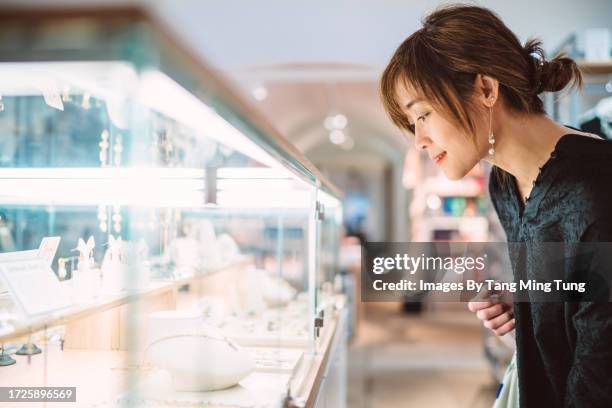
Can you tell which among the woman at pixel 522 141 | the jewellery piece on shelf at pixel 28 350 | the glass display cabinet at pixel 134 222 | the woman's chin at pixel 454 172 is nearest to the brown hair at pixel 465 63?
the woman at pixel 522 141

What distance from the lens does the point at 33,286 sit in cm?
104

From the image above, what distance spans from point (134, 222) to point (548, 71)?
3.45ft

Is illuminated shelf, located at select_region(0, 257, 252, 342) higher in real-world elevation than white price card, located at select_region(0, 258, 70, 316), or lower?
lower

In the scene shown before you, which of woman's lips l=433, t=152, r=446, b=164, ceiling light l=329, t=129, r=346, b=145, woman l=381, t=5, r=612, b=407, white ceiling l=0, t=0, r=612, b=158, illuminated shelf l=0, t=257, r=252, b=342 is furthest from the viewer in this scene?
ceiling light l=329, t=129, r=346, b=145

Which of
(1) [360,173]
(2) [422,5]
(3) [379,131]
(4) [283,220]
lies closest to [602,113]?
(2) [422,5]

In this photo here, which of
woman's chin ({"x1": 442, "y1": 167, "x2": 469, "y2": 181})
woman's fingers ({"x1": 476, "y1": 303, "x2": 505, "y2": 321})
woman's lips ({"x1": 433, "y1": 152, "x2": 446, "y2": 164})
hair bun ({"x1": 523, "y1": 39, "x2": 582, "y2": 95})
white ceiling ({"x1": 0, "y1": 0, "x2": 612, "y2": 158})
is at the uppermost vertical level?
white ceiling ({"x1": 0, "y1": 0, "x2": 612, "y2": 158})

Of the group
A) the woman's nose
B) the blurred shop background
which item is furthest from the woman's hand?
the woman's nose

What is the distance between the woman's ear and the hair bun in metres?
0.10

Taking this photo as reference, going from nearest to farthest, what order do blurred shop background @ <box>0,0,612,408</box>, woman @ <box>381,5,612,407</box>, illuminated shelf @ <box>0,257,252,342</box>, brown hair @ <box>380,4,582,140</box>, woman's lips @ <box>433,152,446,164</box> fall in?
1. illuminated shelf @ <box>0,257,252,342</box>
2. woman @ <box>381,5,612,407</box>
3. brown hair @ <box>380,4,582,140</box>
4. woman's lips @ <box>433,152,446,164</box>
5. blurred shop background @ <box>0,0,612,408</box>

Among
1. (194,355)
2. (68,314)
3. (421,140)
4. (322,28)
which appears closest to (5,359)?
(68,314)

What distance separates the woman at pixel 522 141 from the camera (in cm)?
102

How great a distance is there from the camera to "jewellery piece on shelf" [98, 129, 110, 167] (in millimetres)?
1343

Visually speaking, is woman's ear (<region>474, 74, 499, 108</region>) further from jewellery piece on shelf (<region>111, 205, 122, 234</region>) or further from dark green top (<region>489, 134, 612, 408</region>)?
jewellery piece on shelf (<region>111, 205, 122, 234</region>)

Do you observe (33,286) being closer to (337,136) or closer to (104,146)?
(104,146)
